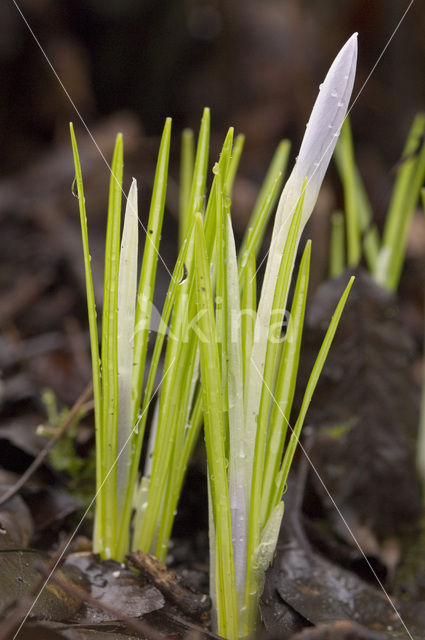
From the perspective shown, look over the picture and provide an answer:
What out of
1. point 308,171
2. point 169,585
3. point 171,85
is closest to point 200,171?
point 308,171

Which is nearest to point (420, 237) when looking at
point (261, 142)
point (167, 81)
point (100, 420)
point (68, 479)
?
point (261, 142)

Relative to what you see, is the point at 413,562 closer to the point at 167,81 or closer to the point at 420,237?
the point at 420,237

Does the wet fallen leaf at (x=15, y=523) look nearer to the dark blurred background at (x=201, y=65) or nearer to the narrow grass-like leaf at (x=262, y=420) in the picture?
the narrow grass-like leaf at (x=262, y=420)

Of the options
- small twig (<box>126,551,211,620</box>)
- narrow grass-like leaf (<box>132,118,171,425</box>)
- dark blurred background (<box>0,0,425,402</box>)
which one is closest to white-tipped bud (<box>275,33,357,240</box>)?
narrow grass-like leaf (<box>132,118,171,425</box>)

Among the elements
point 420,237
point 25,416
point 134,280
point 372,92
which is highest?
point 372,92

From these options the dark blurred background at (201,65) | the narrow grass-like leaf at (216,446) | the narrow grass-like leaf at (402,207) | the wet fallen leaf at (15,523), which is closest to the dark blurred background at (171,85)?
the dark blurred background at (201,65)

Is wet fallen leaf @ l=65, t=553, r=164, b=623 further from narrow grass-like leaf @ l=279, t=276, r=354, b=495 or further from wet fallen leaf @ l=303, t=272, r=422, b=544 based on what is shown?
wet fallen leaf @ l=303, t=272, r=422, b=544

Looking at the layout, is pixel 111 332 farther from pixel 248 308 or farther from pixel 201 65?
pixel 201 65
